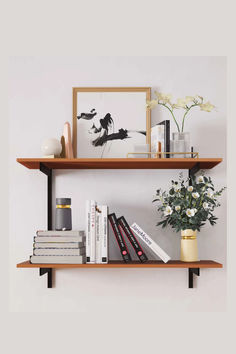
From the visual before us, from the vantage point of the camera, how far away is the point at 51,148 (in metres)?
2.20

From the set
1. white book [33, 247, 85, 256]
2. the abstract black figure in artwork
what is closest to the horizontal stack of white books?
white book [33, 247, 85, 256]

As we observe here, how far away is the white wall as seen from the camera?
2.31 meters

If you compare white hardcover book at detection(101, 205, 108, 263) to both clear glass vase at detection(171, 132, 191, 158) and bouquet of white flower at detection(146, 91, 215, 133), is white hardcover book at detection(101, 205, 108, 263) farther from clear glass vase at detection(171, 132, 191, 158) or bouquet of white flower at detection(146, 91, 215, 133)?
bouquet of white flower at detection(146, 91, 215, 133)

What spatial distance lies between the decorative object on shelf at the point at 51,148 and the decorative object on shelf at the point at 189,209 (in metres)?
0.51

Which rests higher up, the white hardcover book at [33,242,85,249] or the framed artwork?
the framed artwork

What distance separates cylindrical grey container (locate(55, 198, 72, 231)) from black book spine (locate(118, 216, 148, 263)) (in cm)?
23

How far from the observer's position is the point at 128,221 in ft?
7.66

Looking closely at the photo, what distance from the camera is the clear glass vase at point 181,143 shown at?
7.11ft

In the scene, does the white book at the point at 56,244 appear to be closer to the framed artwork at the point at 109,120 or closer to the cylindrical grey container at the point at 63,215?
the cylindrical grey container at the point at 63,215

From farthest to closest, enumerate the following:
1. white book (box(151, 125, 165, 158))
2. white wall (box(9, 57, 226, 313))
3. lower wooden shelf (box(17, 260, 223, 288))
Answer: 1. white wall (box(9, 57, 226, 313))
2. white book (box(151, 125, 165, 158))
3. lower wooden shelf (box(17, 260, 223, 288))

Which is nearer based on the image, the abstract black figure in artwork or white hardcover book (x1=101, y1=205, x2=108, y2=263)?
white hardcover book (x1=101, y1=205, x2=108, y2=263)

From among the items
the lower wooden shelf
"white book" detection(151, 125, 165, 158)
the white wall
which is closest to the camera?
the lower wooden shelf

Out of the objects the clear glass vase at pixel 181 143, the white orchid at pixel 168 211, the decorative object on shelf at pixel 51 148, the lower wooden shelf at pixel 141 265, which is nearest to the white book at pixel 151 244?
the lower wooden shelf at pixel 141 265

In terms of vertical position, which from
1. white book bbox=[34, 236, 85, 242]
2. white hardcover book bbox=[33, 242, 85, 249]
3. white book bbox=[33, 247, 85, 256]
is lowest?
white book bbox=[33, 247, 85, 256]
